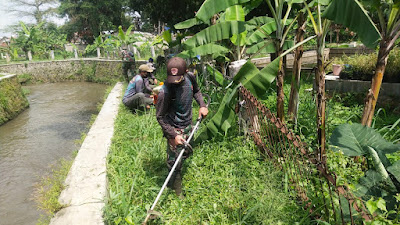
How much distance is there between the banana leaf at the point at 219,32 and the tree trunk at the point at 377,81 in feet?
5.04

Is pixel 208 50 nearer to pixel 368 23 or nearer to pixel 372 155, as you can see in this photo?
pixel 368 23

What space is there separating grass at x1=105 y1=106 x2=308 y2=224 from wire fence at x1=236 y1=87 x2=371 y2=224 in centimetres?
13

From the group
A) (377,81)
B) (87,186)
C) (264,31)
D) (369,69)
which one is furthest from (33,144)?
(369,69)

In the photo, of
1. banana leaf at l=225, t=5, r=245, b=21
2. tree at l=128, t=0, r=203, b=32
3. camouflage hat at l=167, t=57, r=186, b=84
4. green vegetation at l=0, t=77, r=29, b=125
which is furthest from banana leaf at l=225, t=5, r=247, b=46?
green vegetation at l=0, t=77, r=29, b=125

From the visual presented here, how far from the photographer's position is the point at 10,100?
958 cm

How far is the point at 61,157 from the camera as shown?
5684mm

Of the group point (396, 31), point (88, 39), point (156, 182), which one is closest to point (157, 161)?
point (156, 182)

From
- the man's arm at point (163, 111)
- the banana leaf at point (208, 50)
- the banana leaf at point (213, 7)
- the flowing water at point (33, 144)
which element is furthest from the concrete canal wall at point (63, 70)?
the man's arm at point (163, 111)

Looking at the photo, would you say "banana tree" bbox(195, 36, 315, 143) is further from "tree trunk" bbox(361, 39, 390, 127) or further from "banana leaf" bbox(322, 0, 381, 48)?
"tree trunk" bbox(361, 39, 390, 127)

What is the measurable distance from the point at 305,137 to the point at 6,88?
34.4 feet

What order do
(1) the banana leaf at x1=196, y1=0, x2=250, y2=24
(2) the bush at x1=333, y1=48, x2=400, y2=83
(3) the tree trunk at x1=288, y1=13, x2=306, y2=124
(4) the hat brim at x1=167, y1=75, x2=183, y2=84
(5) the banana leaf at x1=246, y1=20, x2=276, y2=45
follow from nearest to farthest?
(4) the hat brim at x1=167, y1=75, x2=183, y2=84 < (1) the banana leaf at x1=196, y1=0, x2=250, y2=24 < (3) the tree trunk at x1=288, y1=13, x2=306, y2=124 < (5) the banana leaf at x1=246, y1=20, x2=276, y2=45 < (2) the bush at x1=333, y1=48, x2=400, y2=83

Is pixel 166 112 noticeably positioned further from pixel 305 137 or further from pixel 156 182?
pixel 305 137

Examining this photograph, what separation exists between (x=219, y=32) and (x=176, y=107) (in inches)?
50.3

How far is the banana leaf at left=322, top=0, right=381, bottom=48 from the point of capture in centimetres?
230
